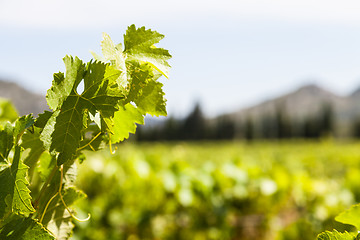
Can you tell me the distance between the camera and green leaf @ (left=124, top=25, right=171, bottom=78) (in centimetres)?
65

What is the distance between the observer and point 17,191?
1.91ft

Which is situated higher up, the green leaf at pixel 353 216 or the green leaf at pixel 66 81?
the green leaf at pixel 66 81

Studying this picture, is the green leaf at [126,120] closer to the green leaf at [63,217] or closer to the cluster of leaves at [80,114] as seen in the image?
the cluster of leaves at [80,114]

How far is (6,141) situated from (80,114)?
5.4 inches

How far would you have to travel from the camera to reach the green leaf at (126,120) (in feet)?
2.16

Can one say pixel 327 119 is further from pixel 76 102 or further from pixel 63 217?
pixel 76 102

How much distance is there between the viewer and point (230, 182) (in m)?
3.74

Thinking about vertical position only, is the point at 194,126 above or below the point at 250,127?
above

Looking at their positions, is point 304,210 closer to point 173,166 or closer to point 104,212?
point 173,166

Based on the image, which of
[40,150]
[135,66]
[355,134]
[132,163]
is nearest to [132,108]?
[135,66]

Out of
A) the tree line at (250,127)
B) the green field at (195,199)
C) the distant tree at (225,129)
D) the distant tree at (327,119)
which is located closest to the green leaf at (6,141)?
the green field at (195,199)

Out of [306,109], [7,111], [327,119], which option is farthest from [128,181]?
[306,109]

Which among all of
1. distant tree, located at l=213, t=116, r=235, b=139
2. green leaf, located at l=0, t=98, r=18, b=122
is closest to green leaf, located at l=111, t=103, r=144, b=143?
green leaf, located at l=0, t=98, r=18, b=122

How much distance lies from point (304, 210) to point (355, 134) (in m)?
55.5
